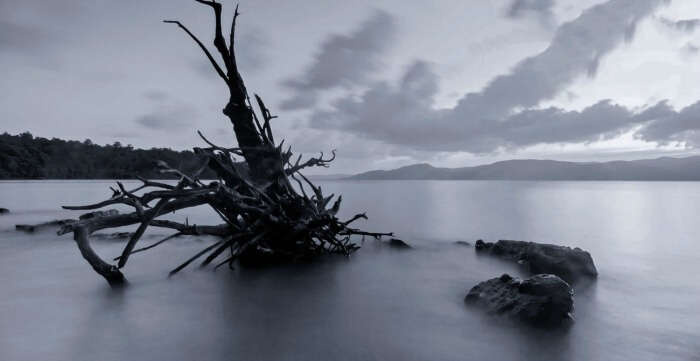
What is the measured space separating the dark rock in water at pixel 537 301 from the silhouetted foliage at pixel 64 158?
3276 inches

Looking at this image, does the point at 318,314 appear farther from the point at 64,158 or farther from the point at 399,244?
the point at 64,158

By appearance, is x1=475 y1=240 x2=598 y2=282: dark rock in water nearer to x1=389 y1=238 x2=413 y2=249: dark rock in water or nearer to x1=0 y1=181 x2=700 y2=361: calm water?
x1=0 y1=181 x2=700 y2=361: calm water

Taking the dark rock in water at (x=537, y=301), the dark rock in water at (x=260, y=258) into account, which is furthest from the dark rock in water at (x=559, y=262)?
the dark rock in water at (x=260, y=258)

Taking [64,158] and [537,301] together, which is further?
[64,158]

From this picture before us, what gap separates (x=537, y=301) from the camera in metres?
4.24

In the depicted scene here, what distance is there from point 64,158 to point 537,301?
397ft

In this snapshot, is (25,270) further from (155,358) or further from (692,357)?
(692,357)

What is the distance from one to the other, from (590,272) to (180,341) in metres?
7.39

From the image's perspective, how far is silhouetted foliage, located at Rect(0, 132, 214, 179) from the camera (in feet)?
269

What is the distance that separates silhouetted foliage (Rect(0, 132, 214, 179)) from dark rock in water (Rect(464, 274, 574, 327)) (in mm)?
83210

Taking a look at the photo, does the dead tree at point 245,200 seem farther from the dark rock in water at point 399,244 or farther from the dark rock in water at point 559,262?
the dark rock in water at point 559,262

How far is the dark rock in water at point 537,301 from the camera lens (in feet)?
13.7

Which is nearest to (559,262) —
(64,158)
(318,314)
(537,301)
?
(537,301)

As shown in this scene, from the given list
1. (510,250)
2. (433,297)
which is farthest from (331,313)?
(510,250)
